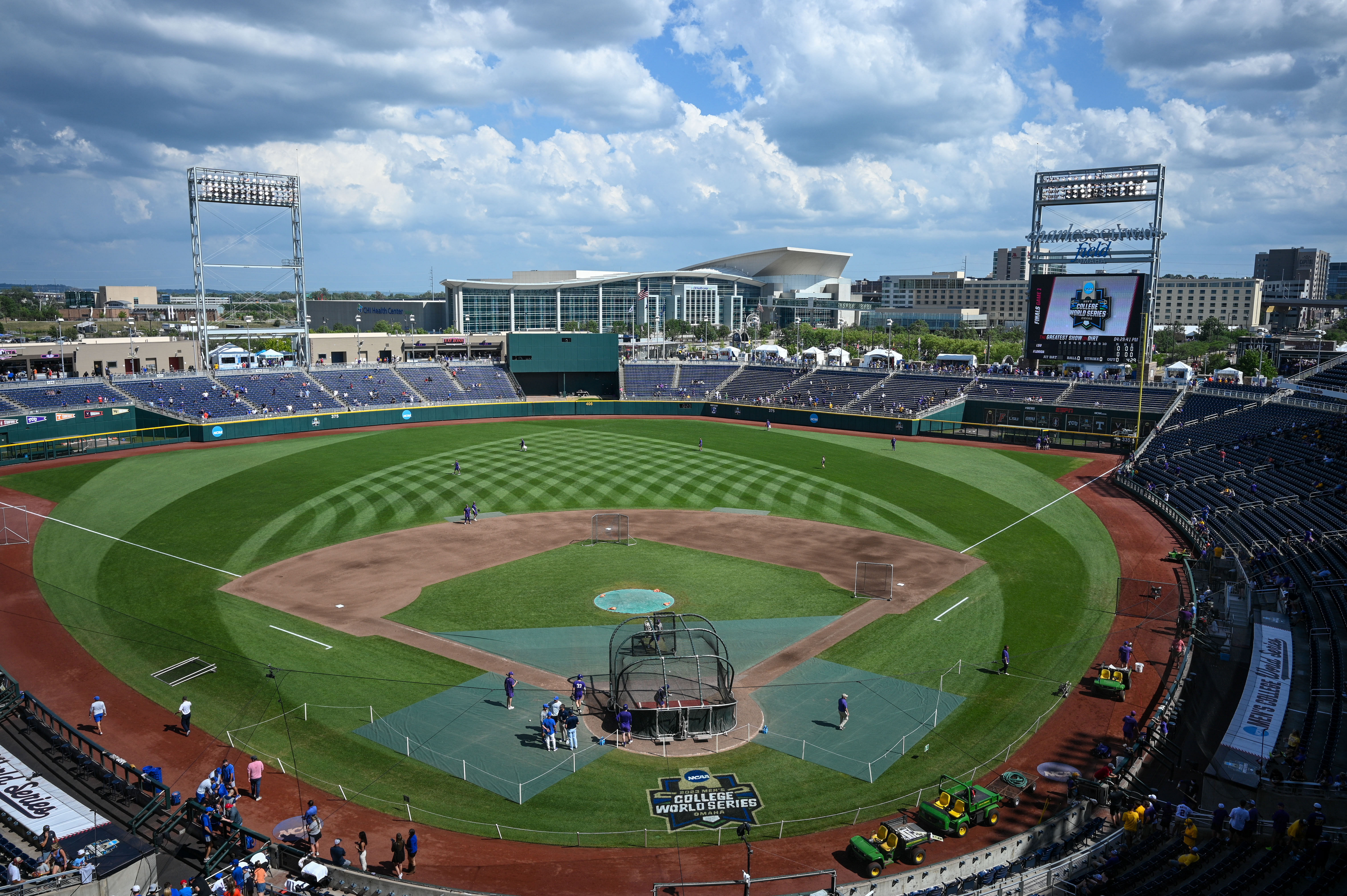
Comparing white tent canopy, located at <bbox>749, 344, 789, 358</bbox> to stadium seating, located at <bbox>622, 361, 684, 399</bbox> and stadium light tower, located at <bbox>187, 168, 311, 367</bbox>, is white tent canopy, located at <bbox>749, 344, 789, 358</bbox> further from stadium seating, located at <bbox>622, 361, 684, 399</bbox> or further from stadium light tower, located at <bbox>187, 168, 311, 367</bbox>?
stadium light tower, located at <bbox>187, 168, 311, 367</bbox>

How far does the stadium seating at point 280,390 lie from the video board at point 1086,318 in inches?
2408

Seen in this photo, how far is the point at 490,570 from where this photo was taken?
35.8 m

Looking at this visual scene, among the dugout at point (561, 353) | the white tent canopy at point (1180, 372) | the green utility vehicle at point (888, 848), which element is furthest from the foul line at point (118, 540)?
the white tent canopy at point (1180, 372)

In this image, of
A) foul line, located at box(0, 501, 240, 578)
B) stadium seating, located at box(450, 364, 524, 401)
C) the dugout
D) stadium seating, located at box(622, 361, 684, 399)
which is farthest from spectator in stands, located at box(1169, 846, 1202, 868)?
the dugout

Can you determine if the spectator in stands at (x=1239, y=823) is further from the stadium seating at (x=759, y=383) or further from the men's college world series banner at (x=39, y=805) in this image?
the stadium seating at (x=759, y=383)

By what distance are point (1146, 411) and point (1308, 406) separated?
49.9 ft

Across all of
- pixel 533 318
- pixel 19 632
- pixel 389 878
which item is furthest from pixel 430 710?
pixel 533 318

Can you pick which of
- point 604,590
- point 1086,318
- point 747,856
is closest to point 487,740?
point 747,856

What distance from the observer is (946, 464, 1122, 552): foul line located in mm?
39625

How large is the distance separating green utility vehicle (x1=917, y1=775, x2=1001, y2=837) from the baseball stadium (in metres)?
0.08

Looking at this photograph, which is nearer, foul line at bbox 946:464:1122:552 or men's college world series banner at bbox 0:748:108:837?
men's college world series banner at bbox 0:748:108:837

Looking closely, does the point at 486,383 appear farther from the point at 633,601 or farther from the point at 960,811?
the point at 960,811

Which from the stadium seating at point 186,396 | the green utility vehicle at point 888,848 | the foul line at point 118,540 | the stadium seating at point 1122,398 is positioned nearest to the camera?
the green utility vehicle at point 888,848

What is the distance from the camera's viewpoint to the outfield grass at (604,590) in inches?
1194
